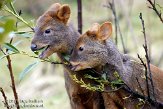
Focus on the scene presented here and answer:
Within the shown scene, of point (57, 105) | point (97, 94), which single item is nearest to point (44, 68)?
point (57, 105)

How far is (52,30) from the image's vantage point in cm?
291

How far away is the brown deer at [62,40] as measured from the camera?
2814 mm

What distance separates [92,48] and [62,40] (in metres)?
0.18

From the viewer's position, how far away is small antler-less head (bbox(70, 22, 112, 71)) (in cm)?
273

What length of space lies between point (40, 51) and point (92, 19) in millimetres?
8306

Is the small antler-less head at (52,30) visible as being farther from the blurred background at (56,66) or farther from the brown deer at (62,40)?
the blurred background at (56,66)

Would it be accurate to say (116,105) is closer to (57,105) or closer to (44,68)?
(57,105)

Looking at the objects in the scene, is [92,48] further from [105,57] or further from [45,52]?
[45,52]

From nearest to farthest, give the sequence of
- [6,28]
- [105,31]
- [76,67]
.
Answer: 1. [6,28]
2. [76,67]
3. [105,31]

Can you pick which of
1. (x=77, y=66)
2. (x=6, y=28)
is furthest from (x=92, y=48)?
(x=6, y=28)

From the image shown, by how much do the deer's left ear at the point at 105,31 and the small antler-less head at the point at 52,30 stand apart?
0.69 ft

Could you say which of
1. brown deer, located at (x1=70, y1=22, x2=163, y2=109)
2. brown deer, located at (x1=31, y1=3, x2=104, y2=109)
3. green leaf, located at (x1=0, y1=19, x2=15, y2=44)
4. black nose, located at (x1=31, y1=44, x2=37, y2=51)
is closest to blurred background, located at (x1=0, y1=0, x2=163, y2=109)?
brown deer, located at (x1=31, y1=3, x2=104, y2=109)

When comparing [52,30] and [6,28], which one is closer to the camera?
[6,28]

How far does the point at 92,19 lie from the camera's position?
36.1 feet
